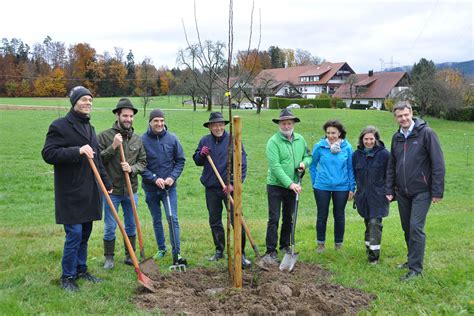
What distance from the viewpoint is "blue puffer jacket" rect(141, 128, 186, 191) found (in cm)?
639

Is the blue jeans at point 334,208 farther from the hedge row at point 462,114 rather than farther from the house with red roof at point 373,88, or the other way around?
the house with red roof at point 373,88

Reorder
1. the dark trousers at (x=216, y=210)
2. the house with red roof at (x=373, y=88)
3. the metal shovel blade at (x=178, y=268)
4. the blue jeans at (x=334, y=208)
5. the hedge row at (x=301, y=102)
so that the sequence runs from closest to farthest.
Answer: the metal shovel blade at (x=178, y=268)
the dark trousers at (x=216, y=210)
the blue jeans at (x=334, y=208)
the hedge row at (x=301, y=102)
the house with red roof at (x=373, y=88)

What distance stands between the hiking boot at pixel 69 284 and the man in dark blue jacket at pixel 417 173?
402 cm

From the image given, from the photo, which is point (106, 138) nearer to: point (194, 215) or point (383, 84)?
point (194, 215)

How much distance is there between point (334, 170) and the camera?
22.1 ft

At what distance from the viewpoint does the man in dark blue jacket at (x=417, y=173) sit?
18.1 ft

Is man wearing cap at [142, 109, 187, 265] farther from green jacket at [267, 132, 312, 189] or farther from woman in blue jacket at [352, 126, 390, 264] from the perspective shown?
woman in blue jacket at [352, 126, 390, 264]

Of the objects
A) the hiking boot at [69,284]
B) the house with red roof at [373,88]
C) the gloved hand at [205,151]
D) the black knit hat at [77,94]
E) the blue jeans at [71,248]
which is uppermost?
the house with red roof at [373,88]

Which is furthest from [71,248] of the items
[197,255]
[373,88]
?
[373,88]

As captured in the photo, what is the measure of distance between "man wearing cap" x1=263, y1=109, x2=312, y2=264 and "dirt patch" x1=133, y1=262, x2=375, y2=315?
82 cm

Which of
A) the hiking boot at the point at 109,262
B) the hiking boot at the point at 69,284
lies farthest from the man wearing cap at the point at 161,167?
the hiking boot at the point at 69,284

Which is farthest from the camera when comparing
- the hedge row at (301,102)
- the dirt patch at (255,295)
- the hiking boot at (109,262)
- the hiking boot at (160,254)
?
the hedge row at (301,102)

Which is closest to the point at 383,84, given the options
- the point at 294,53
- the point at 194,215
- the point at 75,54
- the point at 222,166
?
the point at 294,53

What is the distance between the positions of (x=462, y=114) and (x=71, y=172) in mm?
54512
